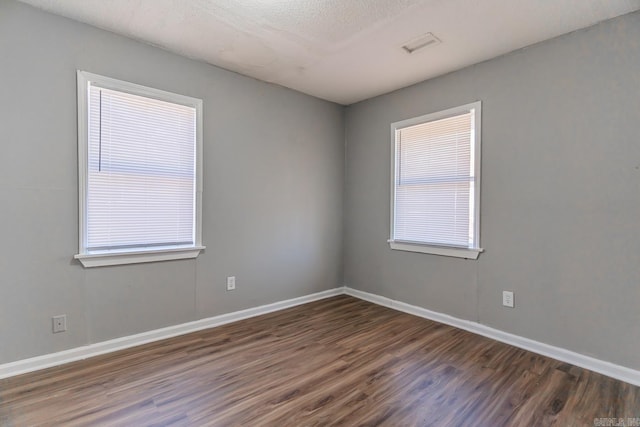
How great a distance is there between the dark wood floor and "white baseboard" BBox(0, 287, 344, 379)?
0.24 feet

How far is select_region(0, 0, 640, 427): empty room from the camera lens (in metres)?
2.06

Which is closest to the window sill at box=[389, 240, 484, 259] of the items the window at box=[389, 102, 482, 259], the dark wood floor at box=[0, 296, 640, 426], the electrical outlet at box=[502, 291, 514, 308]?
the window at box=[389, 102, 482, 259]

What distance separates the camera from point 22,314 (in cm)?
218

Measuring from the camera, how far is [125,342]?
102 inches

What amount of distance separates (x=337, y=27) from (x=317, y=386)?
2.63m

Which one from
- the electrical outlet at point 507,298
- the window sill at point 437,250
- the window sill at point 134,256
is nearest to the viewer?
the window sill at point 134,256

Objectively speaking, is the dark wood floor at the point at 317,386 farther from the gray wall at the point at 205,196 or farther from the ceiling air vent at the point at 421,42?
the ceiling air vent at the point at 421,42

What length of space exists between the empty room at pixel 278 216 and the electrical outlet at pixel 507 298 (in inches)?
1.0

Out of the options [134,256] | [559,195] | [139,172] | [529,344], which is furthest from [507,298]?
[139,172]

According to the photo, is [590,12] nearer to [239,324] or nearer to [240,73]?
[240,73]

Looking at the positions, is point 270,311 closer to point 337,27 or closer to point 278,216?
point 278,216

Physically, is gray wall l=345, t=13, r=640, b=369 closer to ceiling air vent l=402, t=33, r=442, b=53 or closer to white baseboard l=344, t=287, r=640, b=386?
white baseboard l=344, t=287, r=640, b=386

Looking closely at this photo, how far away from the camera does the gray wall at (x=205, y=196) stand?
216 cm

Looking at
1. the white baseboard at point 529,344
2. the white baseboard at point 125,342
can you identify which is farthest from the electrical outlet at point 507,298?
the white baseboard at point 125,342
